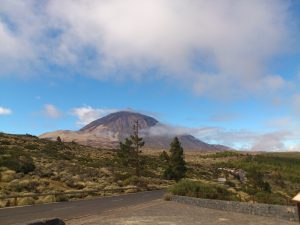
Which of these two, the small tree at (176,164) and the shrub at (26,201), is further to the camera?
the small tree at (176,164)

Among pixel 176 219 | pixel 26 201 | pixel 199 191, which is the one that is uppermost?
pixel 199 191

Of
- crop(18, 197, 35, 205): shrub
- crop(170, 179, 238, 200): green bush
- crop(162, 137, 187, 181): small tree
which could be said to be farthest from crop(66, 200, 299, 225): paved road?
crop(162, 137, 187, 181): small tree

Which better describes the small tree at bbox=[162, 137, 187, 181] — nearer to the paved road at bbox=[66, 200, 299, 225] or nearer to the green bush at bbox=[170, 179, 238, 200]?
the green bush at bbox=[170, 179, 238, 200]

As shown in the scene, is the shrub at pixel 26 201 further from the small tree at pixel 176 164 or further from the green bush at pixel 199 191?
the small tree at pixel 176 164

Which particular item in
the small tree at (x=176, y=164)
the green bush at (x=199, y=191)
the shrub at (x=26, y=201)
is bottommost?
the shrub at (x=26, y=201)

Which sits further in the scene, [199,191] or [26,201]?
[199,191]

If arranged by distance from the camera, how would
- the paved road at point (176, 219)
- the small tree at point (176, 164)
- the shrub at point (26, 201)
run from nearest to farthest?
the paved road at point (176, 219), the shrub at point (26, 201), the small tree at point (176, 164)

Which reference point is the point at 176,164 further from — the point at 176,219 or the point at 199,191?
the point at 176,219

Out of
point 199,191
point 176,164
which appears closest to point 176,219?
point 199,191

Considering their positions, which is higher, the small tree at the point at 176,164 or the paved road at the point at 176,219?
the small tree at the point at 176,164

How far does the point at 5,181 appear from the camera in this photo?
41688 millimetres

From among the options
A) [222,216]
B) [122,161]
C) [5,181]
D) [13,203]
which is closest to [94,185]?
[5,181]

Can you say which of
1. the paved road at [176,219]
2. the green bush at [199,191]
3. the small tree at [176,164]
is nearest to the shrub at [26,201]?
the paved road at [176,219]

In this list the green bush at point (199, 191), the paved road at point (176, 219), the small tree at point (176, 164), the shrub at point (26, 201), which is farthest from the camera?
the small tree at point (176, 164)
